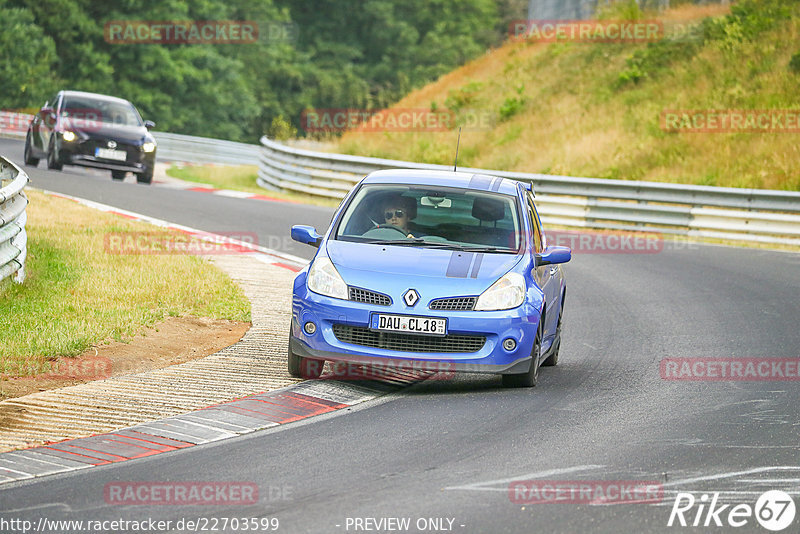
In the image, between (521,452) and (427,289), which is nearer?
(521,452)

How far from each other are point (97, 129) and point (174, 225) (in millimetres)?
7691

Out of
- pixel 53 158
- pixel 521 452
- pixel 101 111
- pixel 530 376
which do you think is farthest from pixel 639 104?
pixel 521 452

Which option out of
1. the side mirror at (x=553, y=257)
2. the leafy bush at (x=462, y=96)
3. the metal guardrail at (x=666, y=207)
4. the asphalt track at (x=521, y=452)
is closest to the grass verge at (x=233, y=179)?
the metal guardrail at (x=666, y=207)

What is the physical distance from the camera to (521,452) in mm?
7113

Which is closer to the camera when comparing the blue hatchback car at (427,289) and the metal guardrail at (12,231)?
the blue hatchback car at (427,289)

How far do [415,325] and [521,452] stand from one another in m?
1.76

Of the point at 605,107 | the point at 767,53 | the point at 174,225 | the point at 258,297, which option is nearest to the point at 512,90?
the point at 605,107

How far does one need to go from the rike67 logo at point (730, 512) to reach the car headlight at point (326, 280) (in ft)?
11.0

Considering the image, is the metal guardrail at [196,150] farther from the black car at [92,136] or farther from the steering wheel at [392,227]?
the steering wheel at [392,227]

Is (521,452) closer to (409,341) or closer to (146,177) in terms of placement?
(409,341)

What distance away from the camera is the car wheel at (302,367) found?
29.7ft

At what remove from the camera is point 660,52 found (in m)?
35.3

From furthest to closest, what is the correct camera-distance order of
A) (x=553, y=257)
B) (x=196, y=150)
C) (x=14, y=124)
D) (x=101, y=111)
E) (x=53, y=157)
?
(x=196, y=150) → (x=14, y=124) → (x=101, y=111) → (x=53, y=157) → (x=553, y=257)

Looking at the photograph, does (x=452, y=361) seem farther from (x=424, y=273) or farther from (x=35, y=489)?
(x=35, y=489)
